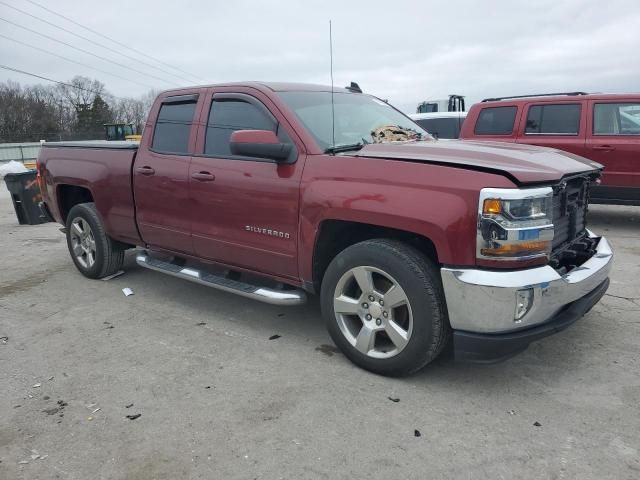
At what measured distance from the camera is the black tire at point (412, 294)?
2902 millimetres

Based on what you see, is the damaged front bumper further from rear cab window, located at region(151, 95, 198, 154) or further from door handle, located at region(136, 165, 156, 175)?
door handle, located at region(136, 165, 156, 175)

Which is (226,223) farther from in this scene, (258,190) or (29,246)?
(29,246)

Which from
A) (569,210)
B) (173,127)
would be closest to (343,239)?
(569,210)

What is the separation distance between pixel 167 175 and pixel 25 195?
6.25 meters

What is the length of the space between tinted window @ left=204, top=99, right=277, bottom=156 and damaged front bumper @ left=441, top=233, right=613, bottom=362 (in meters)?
1.86

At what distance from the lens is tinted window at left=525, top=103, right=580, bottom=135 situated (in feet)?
24.9

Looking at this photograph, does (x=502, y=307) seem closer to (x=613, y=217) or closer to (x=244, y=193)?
(x=244, y=193)

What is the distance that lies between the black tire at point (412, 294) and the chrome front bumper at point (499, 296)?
0.36 ft

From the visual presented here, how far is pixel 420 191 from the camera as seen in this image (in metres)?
2.88

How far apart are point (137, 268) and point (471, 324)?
4365 mm

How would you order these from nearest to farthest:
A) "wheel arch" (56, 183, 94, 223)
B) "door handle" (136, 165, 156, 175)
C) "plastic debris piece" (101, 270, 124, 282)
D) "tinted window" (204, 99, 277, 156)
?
"tinted window" (204, 99, 277, 156), "door handle" (136, 165, 156, 175), "plastic debris piece" (101, 270, 124, 282), "wheel arch" (56, 183, 94, 223)

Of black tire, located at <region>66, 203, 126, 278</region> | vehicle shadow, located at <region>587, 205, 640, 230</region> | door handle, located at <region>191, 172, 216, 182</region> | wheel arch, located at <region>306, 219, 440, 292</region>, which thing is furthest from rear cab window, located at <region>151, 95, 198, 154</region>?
vehicle shadow, located at <region>587, 205, 640, 230</region>

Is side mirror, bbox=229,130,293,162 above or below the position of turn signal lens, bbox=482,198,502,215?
above

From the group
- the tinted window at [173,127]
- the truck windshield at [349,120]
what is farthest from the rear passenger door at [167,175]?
the truck windshield at [349,120]
